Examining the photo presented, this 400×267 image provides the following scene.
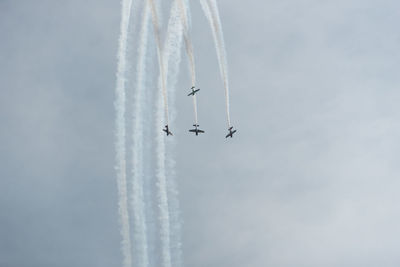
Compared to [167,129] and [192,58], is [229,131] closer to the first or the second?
[167,129]

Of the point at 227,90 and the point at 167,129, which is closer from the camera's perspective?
the point at 227,90

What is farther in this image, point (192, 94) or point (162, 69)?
point (192, 94)

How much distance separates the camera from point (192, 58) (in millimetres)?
44344

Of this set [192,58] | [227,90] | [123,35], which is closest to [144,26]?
[123,35]

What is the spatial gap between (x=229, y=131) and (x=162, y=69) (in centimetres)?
1585

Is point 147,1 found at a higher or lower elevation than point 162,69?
higher

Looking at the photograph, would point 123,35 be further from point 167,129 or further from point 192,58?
point 167,129

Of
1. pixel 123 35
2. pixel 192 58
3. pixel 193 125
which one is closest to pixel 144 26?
pixel 123 35

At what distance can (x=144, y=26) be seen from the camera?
143 feet

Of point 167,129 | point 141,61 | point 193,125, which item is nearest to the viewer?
point 141,61

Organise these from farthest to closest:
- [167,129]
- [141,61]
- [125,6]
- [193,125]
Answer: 1. [193,125]
2. [167,129]
3. [141,61]
4. [125,6]

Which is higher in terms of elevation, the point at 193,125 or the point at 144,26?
the point at 144,26

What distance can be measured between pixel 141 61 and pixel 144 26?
300cm

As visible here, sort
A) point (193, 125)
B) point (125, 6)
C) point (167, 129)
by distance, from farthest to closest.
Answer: point (193, 125) → point (167, 129) → point (125, 6)
